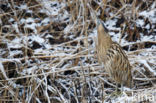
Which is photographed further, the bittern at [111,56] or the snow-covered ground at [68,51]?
the snow-covered ground at [68,51]

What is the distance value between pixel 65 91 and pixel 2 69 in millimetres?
464

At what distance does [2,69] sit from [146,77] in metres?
0.99

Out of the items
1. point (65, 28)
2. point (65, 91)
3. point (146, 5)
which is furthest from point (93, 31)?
point (65, 91)

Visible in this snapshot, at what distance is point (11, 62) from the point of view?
93.0 inches

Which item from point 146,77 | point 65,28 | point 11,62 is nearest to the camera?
point 146,77

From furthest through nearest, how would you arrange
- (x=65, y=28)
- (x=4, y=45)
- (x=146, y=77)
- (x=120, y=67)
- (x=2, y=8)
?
(x=2, y=8) → (x=65, y=28) → (x=4, y=45) → (x=146, y=77) → (x=120, y=67)

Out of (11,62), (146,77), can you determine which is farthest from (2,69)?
(146,77)

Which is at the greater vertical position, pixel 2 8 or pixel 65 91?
pixel 2 8

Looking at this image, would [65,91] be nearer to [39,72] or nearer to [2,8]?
[39,72]

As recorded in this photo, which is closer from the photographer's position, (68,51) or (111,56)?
(111,56)

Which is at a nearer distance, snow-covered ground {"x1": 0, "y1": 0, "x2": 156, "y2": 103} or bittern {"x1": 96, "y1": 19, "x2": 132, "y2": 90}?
bittern {"x1": 96, "y1": 19, "x2": 132, "y2": 90}

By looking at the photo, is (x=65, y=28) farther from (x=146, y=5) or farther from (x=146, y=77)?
(x=146, y=77)

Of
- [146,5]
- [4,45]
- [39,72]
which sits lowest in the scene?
[39,72]

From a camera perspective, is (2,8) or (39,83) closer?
(39,83)
